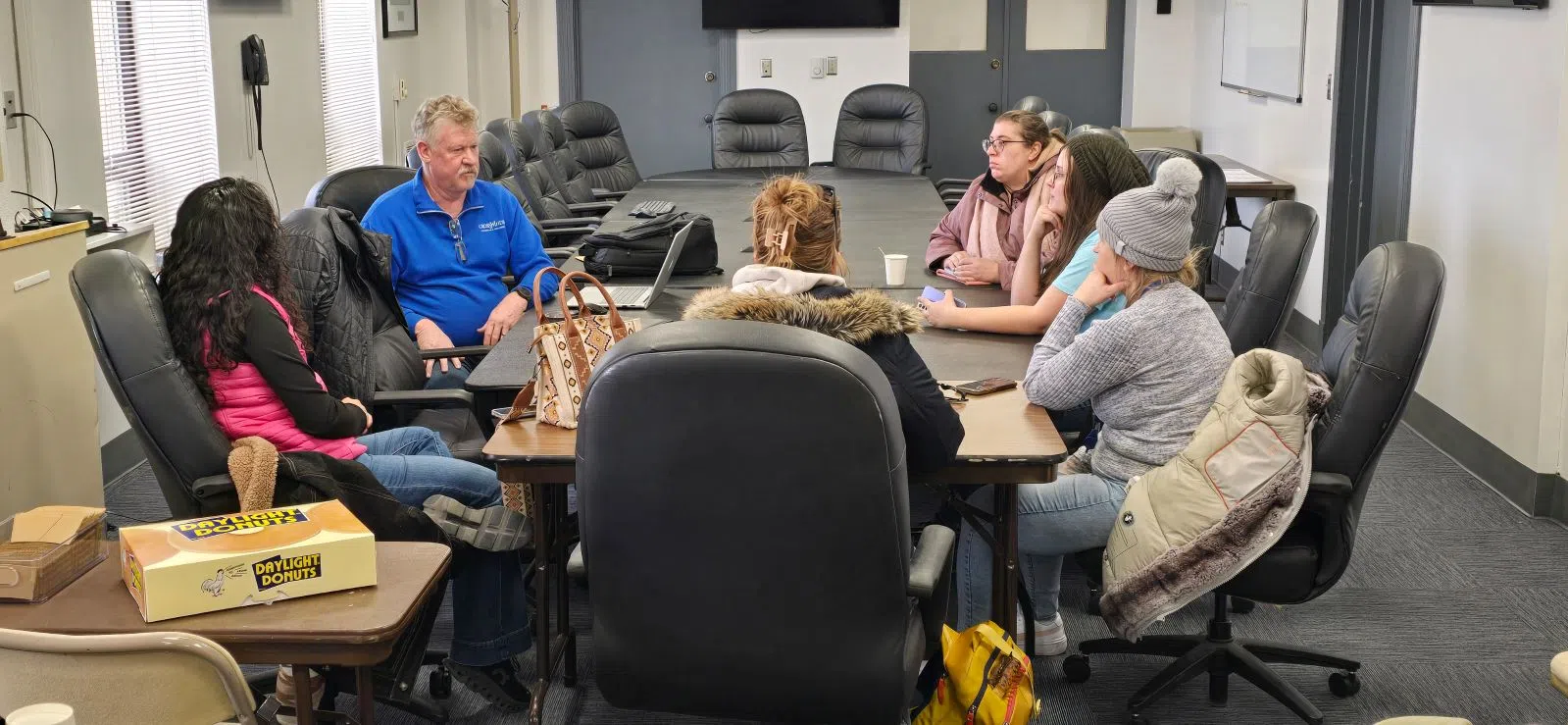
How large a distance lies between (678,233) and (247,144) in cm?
243

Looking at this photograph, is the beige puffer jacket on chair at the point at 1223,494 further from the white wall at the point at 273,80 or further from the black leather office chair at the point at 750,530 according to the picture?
the white wall at the point at 273,80

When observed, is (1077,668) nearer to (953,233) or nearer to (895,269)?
(895,269)

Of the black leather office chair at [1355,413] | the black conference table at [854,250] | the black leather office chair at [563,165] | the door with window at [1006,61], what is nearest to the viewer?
the black leather office chair at [1355,413]

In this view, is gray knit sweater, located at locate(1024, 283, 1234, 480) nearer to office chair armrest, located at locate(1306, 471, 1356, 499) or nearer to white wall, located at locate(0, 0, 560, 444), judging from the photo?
office chair armrest, located at locate(1306, 471, 1356, 499)

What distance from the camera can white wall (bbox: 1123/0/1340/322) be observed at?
19.9ft

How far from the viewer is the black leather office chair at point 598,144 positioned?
742 centimetres

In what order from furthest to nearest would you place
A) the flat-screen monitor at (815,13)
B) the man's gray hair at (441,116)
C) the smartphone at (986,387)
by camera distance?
the flat-screen monitor at (815,13), the man's gray hair at (441,116), the smartphone at (986,387)

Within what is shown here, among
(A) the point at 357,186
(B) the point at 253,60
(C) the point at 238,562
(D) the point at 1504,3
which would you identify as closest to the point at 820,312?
(C) the point at 238,562

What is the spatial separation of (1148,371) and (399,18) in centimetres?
583

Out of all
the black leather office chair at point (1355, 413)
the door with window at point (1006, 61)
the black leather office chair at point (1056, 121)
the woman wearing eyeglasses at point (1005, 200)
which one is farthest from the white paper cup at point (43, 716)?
the door with window at point (1006, 61)

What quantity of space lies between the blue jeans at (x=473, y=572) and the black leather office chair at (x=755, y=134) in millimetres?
5146

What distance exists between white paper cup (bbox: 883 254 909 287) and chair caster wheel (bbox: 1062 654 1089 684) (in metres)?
1.31

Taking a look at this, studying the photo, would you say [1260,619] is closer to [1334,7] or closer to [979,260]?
[979,260]

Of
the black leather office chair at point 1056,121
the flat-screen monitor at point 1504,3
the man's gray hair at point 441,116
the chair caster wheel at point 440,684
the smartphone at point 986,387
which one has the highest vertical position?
the flat-screen monitor at point 1504,3
